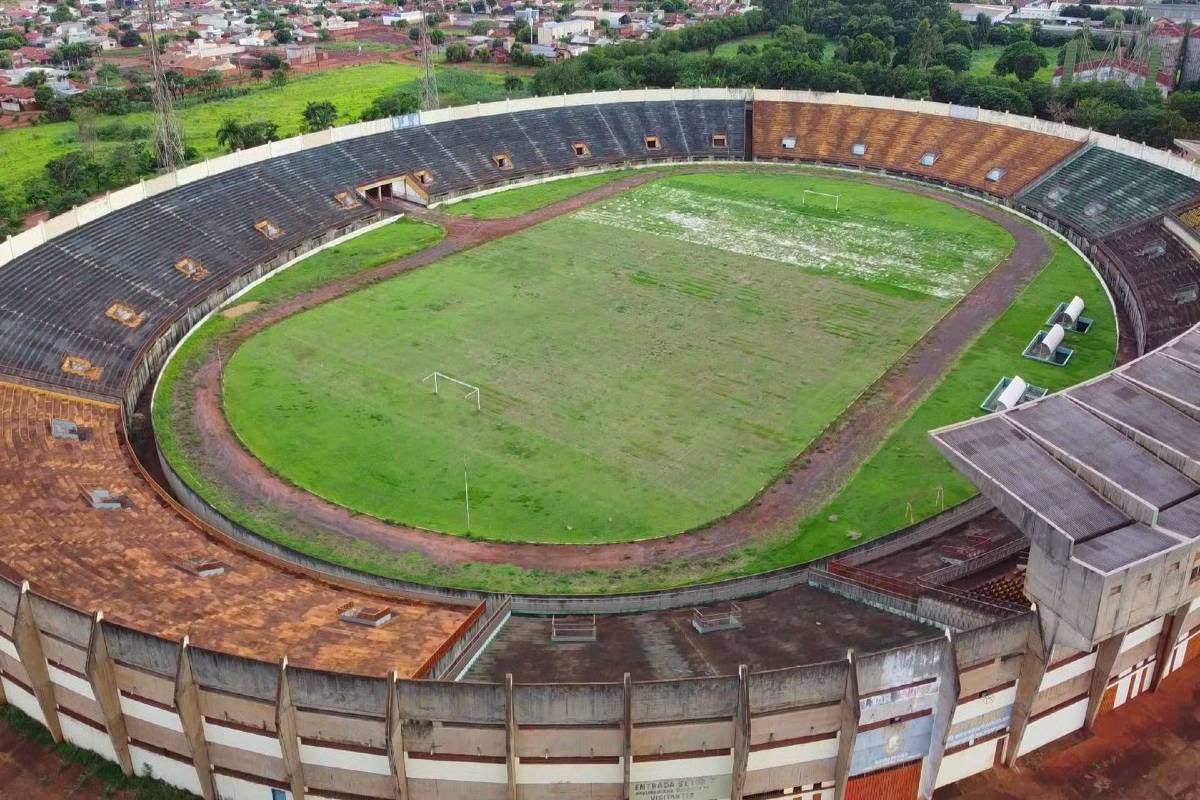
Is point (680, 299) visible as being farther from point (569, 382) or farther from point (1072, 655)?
point (1072, 655)

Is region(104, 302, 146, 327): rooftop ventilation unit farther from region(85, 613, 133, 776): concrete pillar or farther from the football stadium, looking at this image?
region(85, 613, 133, 776): concrete pillar

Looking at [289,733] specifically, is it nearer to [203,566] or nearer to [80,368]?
[203,566]

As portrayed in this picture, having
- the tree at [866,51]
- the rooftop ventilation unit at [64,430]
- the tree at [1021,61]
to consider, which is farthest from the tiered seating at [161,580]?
the tree at [1021,61]

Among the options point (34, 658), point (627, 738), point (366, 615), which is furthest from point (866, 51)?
point (34, 658)

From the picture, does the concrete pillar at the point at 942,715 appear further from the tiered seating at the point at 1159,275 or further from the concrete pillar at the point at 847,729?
the tiered seating at the point at 1159,275

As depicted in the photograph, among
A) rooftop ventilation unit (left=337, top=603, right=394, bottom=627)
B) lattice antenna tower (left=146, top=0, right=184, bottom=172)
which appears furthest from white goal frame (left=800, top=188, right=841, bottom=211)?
Answer: rooftop ventilation unit (left=337, top=603, right=394, bottom=627)

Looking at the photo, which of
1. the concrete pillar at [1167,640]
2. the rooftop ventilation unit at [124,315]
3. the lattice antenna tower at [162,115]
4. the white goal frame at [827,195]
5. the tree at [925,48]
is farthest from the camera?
the tree at [925,48]
